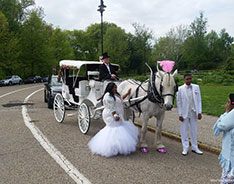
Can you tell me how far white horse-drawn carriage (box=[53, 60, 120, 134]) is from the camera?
23.8ft

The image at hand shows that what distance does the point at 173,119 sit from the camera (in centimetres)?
950

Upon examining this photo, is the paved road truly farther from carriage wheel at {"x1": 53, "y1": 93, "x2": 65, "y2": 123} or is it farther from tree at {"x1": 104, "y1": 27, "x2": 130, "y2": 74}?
tree at {"x1": 104, "y1": 27, "x2": 130, "y2": 74}

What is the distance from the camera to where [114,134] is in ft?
18.2

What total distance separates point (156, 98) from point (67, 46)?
54713 millimetres

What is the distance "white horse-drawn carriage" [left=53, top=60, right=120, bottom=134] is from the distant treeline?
3372cm

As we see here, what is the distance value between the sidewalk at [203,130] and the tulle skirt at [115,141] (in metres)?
2.05

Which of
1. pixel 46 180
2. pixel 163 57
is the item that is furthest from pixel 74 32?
pixel 46 180

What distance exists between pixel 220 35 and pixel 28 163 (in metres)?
96.5

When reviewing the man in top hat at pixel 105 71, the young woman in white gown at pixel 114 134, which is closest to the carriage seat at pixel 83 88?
the man in top hat at pixel 105 71

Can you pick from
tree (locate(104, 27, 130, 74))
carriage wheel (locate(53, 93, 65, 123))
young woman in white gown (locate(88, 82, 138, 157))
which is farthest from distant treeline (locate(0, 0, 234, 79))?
young woman in white gown (locate(88, 82, 138, 157))

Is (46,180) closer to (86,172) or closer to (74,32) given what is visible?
(86,172)

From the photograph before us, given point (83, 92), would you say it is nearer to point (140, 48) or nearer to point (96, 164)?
point (96, 164)

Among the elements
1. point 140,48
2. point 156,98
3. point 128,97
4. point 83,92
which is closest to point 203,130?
point 128,97

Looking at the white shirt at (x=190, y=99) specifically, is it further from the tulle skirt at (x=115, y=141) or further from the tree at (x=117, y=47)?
the tree at (x=117, y=47)
